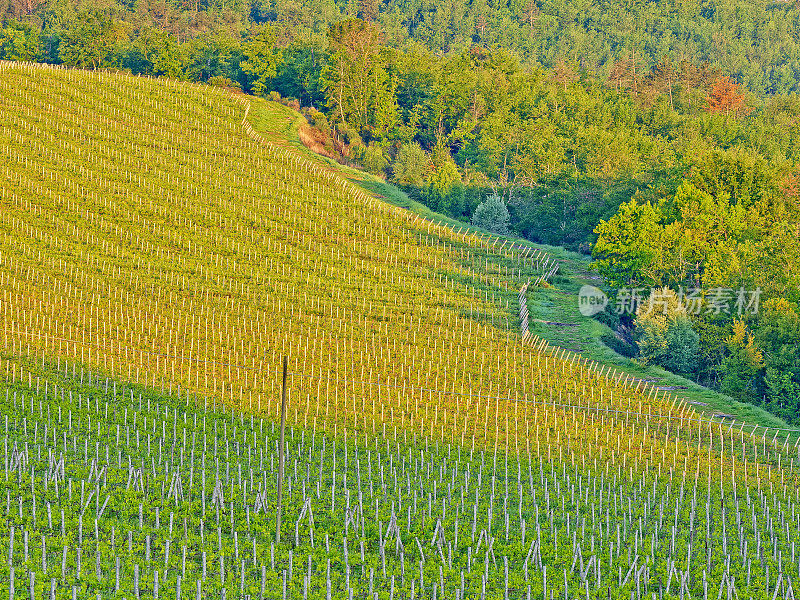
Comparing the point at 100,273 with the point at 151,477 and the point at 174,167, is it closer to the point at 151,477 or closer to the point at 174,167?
the point at 174,167

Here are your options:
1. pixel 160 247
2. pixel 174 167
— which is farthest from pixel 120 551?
pixel 174 167

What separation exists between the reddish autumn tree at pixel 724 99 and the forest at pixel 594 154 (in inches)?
9.7

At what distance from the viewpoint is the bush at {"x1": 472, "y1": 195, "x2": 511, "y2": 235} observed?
85312 millimetres

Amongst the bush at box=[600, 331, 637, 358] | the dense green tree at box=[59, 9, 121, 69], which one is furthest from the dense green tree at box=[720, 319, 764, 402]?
the dense green tree at box=[59, 9, 121, 69]

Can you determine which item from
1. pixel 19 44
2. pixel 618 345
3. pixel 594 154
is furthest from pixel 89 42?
pixel 618 345

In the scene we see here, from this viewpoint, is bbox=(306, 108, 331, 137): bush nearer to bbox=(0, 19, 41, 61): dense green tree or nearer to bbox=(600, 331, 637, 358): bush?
bbox=(0, 19, 41, 61): dense green tree

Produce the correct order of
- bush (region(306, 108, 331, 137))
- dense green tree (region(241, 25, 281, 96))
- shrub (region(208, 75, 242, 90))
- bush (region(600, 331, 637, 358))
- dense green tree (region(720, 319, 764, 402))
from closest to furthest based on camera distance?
1. dense green tree (region(720, 319, 764, 402))
2. bush (region(600, 331, 637, 358))
3. bush (region(306, 108, 331, 137))
4. shrub (region(208, 75, 242, 90))
5. dense green tree (region(241, 25, 281, 96))

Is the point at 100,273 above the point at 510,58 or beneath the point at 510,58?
beneath

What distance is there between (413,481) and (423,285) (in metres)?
23.9

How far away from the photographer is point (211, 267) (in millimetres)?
55125

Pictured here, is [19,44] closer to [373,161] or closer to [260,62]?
[260,62]

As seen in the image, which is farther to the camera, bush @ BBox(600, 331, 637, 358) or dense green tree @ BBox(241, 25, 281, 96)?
dense green tree @ BBox(241, 25, 281, 96)

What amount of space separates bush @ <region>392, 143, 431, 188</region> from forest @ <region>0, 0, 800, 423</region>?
21 cm

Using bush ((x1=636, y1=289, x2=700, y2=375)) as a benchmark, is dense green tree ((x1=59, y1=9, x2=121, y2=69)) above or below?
above
